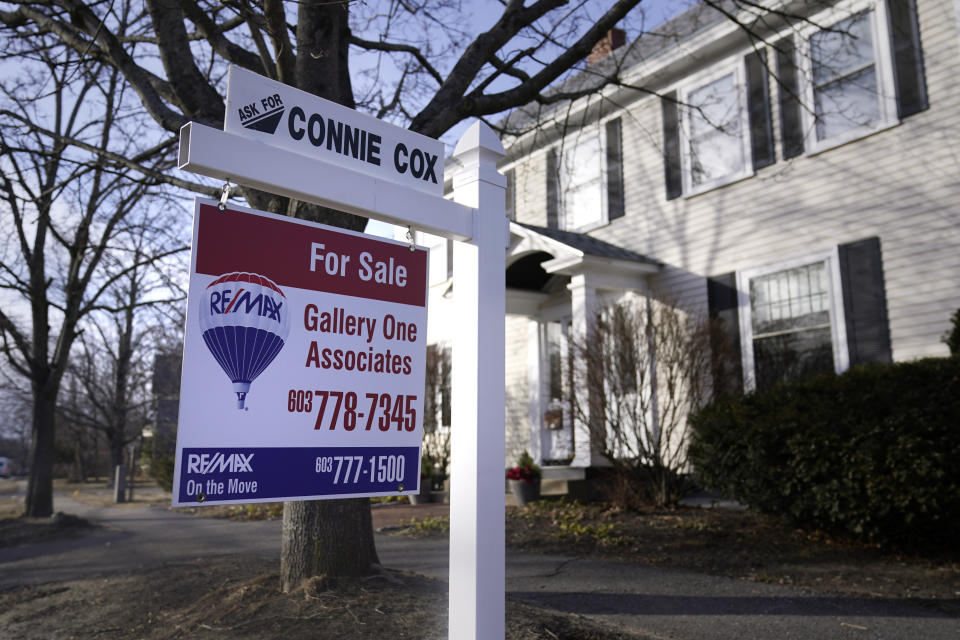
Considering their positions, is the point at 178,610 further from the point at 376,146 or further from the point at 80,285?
the point at 80,285

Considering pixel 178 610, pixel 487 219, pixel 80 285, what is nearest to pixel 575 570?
pixel 178 610

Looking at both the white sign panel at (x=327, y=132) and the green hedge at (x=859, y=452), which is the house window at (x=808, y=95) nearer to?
the green hedge at (x=859, y=452)

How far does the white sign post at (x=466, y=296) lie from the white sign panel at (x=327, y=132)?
13mm

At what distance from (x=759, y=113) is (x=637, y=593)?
749cm

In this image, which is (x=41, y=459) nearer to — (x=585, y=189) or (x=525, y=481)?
(x=525, y=481)

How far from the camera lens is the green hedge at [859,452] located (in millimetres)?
5543

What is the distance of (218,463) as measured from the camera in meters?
2.12

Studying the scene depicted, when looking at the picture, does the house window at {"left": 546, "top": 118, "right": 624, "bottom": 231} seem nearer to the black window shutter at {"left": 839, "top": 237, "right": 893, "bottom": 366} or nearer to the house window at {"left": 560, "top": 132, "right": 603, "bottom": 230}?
the house window at {"left": 560, "top": 132, "right": 603, "bottom": 230}

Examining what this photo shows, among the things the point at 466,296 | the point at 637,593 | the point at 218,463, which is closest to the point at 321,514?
the point at 637,593

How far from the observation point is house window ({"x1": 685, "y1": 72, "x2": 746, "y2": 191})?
34.4 feet

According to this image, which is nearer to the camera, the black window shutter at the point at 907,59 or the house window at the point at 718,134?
the black window shutter at the point at 907,59

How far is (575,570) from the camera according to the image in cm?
612

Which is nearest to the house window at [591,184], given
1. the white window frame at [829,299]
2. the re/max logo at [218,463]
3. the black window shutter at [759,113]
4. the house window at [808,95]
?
the house window at [808,95]

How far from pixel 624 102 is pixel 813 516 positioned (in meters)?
7.86
